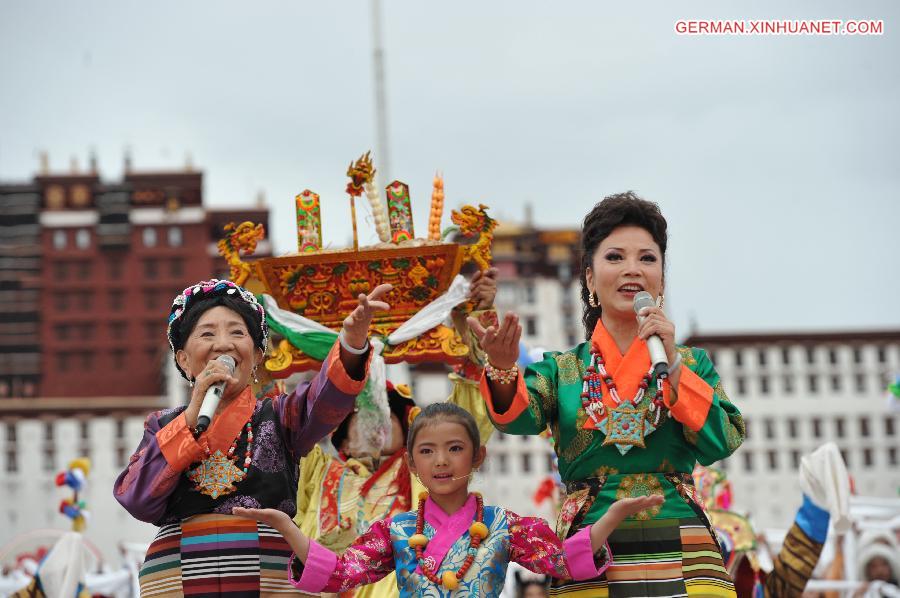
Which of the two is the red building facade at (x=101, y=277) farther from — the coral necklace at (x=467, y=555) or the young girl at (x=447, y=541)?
the coral necklace at (x=467, y=555)

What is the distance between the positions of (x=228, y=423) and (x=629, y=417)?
1.52 meters

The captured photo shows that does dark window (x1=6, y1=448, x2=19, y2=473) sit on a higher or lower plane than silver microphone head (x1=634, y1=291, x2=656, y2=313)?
lower

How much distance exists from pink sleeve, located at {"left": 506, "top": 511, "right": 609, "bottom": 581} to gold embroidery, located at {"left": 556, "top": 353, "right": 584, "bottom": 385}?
0.56m

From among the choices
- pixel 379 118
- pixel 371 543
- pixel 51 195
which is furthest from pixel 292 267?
pixel 51 195

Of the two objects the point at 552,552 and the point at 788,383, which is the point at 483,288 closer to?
the point at 552,552

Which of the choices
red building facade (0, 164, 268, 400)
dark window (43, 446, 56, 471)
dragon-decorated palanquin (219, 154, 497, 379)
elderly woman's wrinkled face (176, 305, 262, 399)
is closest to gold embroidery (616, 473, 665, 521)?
elderly woman's wrinkled face (176, 305, 262, 399)

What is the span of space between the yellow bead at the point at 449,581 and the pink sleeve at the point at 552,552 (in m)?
0.24

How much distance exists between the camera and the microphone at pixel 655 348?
454 cm

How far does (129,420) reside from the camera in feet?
278

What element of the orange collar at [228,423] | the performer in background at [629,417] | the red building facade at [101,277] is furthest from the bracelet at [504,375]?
the red building facade at [101,277]

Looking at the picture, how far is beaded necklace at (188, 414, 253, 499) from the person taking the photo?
17.1 feet

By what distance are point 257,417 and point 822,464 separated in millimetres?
4802

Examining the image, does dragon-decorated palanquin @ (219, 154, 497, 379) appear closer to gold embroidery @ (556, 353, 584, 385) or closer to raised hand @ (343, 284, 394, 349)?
gold embroidery @ (556, 353, 584, 385)

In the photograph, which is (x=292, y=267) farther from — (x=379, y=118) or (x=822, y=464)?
(x=379, y=118)
